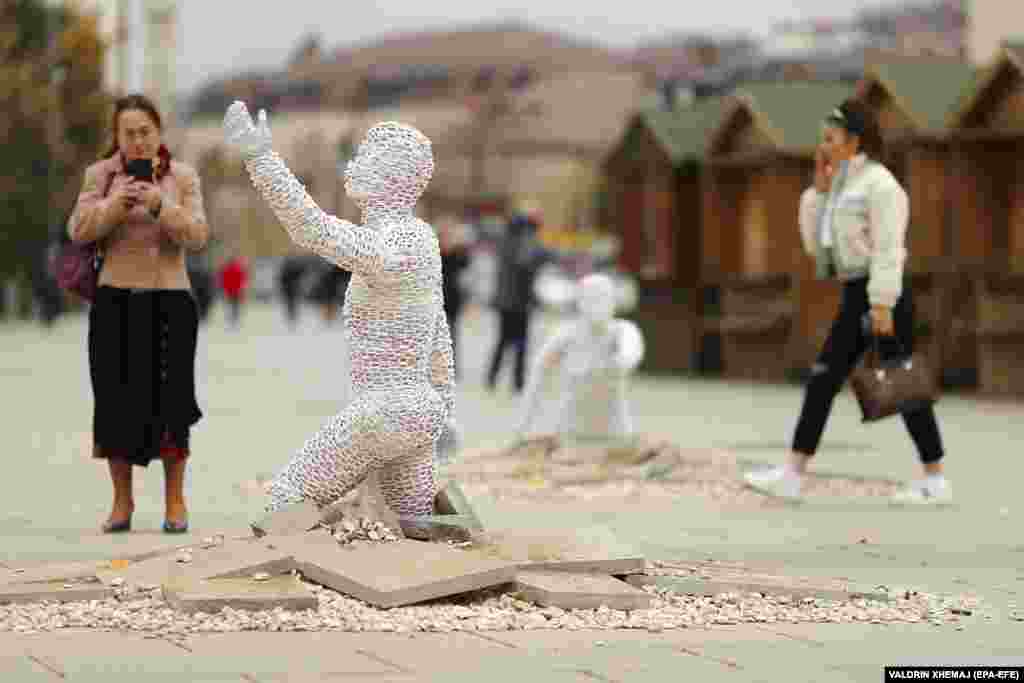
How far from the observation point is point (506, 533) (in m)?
9.58

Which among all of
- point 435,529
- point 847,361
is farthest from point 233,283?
point 435,529

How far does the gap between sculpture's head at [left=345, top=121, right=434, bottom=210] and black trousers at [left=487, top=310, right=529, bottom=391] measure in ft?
49.4

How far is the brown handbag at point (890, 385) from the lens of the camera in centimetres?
1278

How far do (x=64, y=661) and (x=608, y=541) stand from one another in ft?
8.70

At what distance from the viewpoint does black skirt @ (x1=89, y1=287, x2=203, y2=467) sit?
10930 mm

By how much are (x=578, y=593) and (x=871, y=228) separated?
497cm

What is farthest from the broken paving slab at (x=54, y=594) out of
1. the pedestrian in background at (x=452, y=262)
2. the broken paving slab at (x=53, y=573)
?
the pedestrian in background at (x=452, y=262)

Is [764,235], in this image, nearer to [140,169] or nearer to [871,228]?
[871,228]

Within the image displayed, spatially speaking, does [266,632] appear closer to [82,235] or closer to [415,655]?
[415,655]

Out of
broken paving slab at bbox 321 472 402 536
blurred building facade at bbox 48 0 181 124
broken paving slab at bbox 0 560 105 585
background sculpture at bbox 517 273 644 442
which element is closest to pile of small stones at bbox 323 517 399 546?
broken paving slab at bbox 321 472 402 536

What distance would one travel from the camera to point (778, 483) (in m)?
13.2

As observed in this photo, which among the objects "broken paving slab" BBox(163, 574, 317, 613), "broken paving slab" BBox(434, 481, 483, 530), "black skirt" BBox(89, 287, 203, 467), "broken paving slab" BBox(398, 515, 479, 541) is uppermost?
"black skirt" BBox(89, 287, 203, 467)

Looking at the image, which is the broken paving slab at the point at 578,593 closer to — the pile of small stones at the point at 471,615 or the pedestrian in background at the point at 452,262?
the pile of small stones at the point at 471,615

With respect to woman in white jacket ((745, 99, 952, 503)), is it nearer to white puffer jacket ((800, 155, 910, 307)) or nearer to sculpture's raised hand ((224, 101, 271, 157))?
white puffer jacket ((800, 155, 910, 307))
